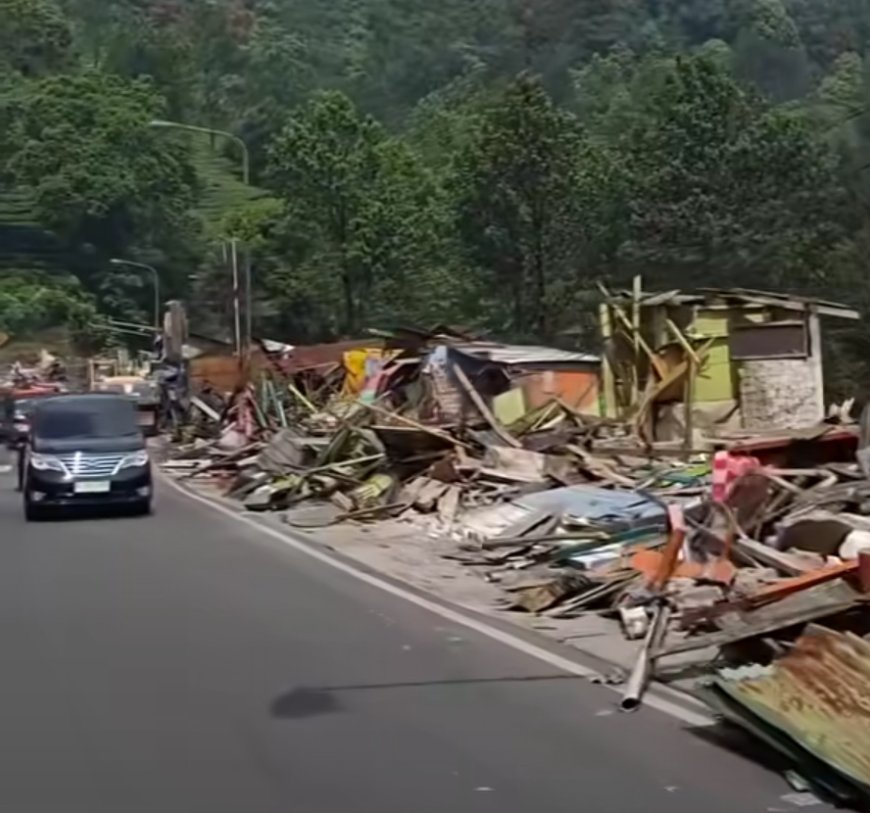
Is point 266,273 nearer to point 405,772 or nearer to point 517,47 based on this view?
point 517,47

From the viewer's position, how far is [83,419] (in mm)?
26469

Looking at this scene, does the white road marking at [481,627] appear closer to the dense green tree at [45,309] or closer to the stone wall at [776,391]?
the stone wall at [776,391]

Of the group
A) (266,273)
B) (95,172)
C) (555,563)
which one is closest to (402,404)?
(555,563)

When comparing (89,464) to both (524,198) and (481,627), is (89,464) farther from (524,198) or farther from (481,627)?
(524,198)

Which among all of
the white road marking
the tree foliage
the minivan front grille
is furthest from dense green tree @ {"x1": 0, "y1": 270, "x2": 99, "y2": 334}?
the white road marking

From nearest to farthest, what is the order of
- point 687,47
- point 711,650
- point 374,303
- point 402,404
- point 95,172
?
point 711,650, point 402,404, point 374,303, point 95,172, point 687,47

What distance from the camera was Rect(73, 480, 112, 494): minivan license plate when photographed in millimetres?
25031

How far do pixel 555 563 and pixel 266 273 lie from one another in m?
57.5

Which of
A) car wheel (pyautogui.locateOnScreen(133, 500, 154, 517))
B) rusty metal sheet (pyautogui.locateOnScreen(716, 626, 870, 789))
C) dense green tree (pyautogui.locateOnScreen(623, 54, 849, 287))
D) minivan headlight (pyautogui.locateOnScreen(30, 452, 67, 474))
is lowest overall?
car wheel (pyautogui.locateOnScreen(133, 500, 154, 517))

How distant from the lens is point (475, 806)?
7.83 m

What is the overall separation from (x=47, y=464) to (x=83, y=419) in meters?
1.57

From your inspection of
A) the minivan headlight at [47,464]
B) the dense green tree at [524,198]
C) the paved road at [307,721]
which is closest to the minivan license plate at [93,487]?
the minivan headlight at [47,464]

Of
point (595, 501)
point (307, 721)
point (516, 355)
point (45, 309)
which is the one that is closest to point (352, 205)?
Result: point (45, 309)

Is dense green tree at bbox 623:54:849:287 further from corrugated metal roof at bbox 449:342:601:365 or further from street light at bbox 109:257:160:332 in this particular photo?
street light at bbox 109:257:160:332
